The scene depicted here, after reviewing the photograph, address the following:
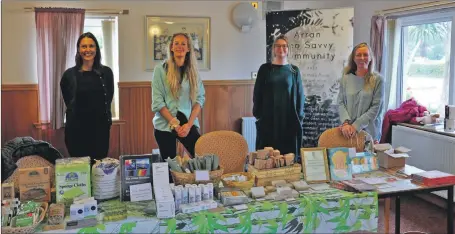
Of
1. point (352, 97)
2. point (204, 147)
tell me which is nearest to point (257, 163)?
point (204, 147)

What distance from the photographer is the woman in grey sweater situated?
302cm

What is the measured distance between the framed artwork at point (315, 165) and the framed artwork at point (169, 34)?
2654 mm

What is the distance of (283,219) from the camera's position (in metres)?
1.89

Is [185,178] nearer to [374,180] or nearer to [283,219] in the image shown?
[283,219]

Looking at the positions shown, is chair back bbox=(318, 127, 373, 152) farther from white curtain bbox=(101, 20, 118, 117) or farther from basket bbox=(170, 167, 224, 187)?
white curtain bbox=(101, 20, 118, 117)

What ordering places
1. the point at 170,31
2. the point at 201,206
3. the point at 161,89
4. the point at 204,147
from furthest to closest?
1. the point at 170,31
2. the point at 161,89
3. the point at 204,147
4. the point at 201,206

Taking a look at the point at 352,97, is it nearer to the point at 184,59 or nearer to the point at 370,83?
the point at 370,83

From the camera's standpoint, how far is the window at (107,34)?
14.7 ft

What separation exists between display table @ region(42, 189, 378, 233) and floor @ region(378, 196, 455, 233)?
3.83 feet

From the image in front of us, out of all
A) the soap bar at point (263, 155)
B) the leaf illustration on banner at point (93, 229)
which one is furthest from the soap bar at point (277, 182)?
the leaf illustration on banner at point (93, 229)

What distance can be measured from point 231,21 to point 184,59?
1965 mm

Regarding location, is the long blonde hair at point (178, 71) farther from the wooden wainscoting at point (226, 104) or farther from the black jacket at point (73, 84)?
the wooden wainscoting at point (226, 104)

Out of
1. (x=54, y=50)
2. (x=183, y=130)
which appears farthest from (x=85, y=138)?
(x=54, y=50)

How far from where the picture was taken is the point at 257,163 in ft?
7.14
